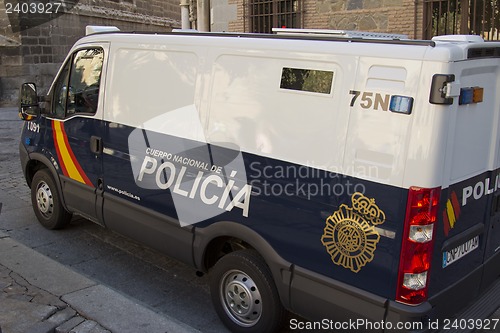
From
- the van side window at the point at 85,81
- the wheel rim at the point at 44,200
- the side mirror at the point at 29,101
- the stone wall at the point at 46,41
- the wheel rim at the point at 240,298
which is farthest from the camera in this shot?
the stone wall at the point at 46,41

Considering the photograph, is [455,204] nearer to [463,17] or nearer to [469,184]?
[469,184]

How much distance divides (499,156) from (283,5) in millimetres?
9397

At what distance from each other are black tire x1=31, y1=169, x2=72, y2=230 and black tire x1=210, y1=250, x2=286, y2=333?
8.66 ft

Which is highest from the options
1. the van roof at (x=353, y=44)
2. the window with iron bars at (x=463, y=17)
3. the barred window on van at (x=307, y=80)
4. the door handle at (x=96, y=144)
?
the window with iron bars at (x=463, y=17)

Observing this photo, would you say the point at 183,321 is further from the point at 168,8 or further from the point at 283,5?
the point at 168,8

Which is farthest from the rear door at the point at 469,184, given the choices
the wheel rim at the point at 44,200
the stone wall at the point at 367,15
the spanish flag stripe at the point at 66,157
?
the stone wall at the point at 367,15

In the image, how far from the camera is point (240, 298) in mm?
3836

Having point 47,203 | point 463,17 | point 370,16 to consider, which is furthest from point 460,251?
point 370,16

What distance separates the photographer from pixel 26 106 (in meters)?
5.76

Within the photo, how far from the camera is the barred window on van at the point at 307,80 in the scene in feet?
Result: 10.5

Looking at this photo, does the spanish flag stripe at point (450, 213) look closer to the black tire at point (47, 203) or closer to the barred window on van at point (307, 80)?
the barred window on van at point (307, 80)

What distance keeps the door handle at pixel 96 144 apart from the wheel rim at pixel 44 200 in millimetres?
1218

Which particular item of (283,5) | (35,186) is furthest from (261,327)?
(283,5)

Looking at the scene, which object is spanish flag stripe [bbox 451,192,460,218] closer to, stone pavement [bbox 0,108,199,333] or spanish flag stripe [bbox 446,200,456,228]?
spanish flag stripe [bbox 446,200,456,228]
